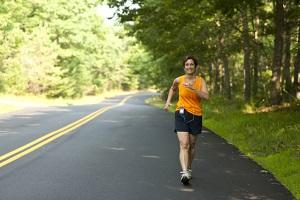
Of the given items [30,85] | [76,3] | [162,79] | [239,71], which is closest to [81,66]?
[76,3]

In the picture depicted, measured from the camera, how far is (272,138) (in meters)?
11.8

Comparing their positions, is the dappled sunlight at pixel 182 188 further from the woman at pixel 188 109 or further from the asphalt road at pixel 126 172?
the woman at pixel 188 109

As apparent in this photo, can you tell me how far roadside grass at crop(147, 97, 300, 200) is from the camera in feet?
28.9

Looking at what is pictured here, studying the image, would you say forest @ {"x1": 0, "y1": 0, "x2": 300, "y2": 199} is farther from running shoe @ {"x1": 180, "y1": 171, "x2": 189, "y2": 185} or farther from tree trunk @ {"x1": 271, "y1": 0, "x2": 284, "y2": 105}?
running shoe @ {"x1": 180, "y1": 171, "x2": 189, "y2": 185}

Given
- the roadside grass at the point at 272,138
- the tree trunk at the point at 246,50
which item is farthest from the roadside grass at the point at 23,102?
the roadside grass at the point at 272,138

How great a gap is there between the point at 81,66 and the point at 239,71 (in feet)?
58.3

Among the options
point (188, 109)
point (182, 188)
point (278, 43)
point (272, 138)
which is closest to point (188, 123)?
Result: point (188, 109)

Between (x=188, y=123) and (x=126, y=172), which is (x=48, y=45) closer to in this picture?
(x=126, y=172)

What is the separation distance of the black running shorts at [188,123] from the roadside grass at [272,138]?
5.12 feet

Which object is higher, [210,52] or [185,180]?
[210,52]

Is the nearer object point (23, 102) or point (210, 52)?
point (210, 52)

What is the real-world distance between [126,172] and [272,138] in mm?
4487

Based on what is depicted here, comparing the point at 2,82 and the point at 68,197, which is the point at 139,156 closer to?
the point at 68,197

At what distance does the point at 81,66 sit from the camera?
60.5m
